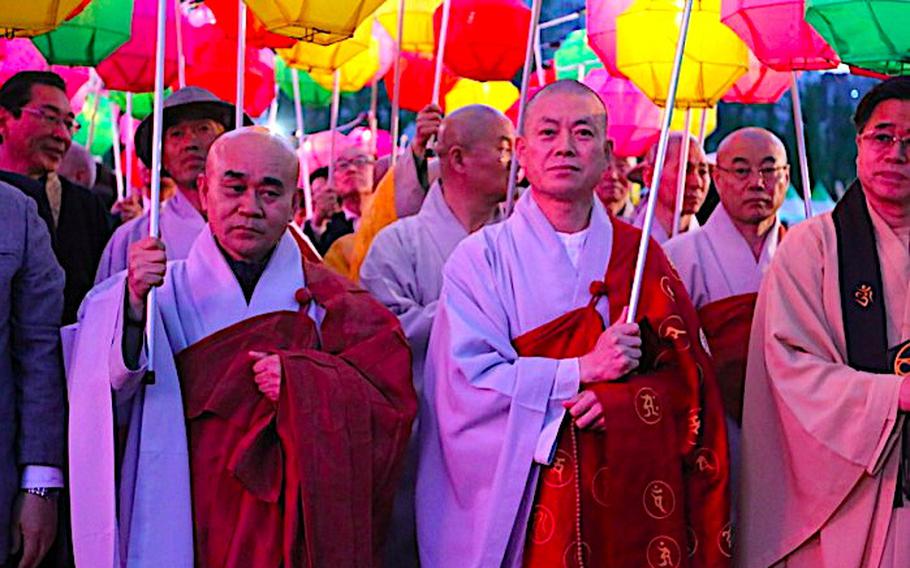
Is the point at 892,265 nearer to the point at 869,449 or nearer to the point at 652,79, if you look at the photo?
the point at 869,449

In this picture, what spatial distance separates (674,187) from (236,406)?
246 cm

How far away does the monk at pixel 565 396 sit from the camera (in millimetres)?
3855

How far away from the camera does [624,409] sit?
12.7ft

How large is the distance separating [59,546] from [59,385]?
45cm

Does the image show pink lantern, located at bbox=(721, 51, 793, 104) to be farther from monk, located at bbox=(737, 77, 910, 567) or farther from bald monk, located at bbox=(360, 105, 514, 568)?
monk, located at bbox=(737, 77, 910, 567)

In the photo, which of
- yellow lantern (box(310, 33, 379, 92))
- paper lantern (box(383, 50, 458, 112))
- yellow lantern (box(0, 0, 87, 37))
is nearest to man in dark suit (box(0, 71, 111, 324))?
yellow lantern (box(0, 0, 87, 37))

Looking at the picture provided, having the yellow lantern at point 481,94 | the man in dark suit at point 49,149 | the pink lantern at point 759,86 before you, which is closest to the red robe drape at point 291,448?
the man in dark suit at point 49,149

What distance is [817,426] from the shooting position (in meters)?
3.88

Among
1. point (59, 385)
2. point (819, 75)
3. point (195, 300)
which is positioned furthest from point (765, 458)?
point (819, 75)

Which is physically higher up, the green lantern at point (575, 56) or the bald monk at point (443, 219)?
the green lantern at point (575, 56)

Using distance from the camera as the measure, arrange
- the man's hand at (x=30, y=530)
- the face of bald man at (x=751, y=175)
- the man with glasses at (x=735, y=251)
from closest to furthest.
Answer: the man's hand at (x=30, y=530) → the man with glasses at (x=735, y=251) → the face of bald man at (x=751, y=175)

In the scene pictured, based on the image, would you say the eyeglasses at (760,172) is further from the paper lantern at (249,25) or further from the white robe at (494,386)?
the paper lantern at (249,25)

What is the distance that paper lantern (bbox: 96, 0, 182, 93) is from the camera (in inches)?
241

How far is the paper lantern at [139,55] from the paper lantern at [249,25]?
0.64ft
